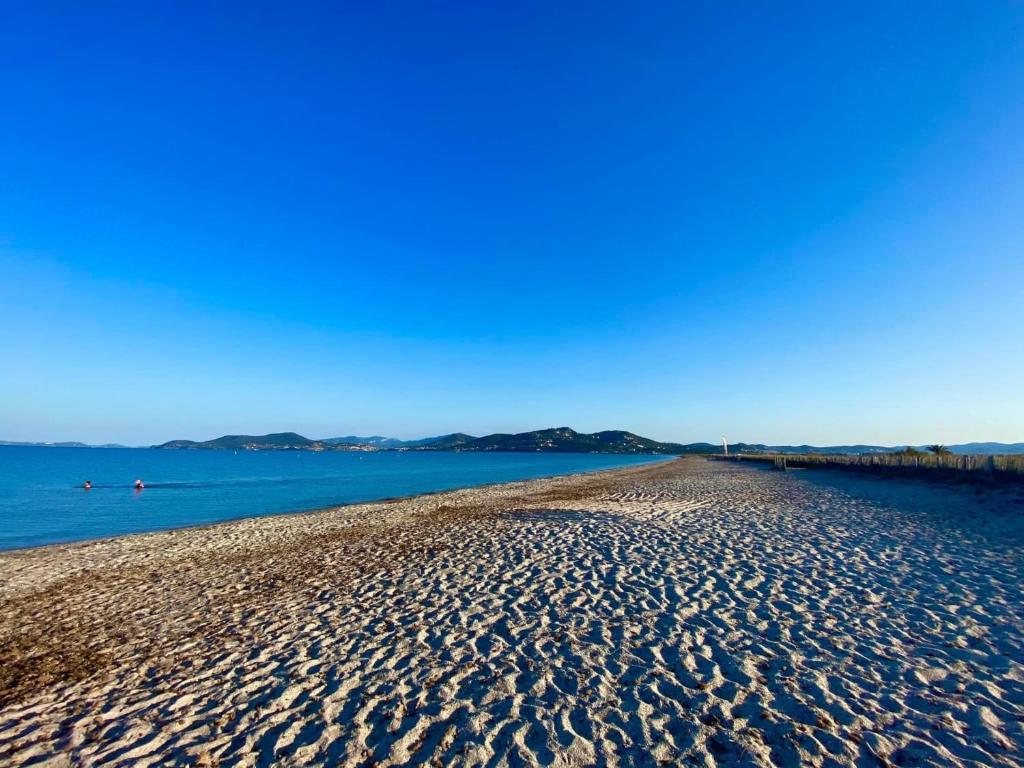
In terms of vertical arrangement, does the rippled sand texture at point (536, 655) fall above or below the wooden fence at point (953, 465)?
below

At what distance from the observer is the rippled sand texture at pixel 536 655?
4641mm

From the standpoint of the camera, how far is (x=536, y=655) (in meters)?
6.41

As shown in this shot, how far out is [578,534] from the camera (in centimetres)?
1473

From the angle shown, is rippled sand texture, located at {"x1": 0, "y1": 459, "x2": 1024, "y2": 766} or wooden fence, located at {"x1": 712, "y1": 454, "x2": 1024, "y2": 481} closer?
rippled sand texture, located at {"x1": 0, "y1": 459, "x2": 1024, "y2": 766}

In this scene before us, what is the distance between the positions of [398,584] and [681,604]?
5.63 metres

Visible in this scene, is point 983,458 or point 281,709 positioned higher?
point 983,458

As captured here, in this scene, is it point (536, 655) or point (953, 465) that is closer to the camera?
point (536, 655)

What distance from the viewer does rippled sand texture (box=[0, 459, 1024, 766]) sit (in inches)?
183

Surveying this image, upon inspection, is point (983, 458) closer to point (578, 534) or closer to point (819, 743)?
point (578, 534)

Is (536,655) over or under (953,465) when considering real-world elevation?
under

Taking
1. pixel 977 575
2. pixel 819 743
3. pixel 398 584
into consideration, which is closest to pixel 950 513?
pixel 977 575

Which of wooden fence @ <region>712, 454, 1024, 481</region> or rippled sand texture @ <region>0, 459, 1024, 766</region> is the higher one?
wooden fence @ <region>712, 454, 1024, 481</region>

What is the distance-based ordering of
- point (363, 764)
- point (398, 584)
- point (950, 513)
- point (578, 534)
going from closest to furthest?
point (363, 764)
point (398, 584)
point (578, 534)
point (950, 513)

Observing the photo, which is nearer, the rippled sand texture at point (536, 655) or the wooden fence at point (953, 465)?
the rippled sand texture at point (536, 655)
